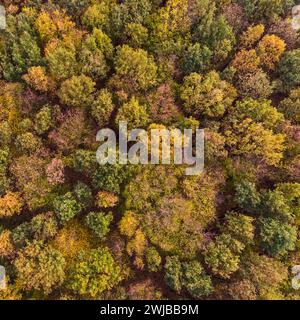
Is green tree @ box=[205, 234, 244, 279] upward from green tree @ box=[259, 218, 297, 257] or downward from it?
downward

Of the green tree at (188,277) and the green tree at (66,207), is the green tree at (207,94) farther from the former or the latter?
the green tree at (188,277)

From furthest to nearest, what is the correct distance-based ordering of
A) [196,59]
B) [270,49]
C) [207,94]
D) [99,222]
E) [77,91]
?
[270,49] → [196,59] → [207,94] → [77,91] → [99,222]

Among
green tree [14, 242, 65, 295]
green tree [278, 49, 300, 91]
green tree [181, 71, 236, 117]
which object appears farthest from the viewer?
green tree [278, 49, 300, 91]

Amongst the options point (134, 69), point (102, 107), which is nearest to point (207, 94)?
point (134, 69)

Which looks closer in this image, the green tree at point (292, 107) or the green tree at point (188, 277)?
the green tree at point (188, 277)

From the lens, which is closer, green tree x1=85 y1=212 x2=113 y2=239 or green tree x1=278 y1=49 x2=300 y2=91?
green tree x1=85 y1=212 x2=113 y2=239

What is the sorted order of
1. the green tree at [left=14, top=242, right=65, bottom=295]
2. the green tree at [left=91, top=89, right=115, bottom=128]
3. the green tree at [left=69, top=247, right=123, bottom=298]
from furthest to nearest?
the green tree at [left=91, top=89, right=115, bottom=128], the green tree at [left=69, top=247, right=123, bottom=298], the green tree at [left=14, top=242, right=65, bottom=295]

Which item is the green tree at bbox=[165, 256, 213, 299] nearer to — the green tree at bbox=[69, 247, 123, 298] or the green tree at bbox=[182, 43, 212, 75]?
the green tree at bbox=[69, 247, 123, 298]

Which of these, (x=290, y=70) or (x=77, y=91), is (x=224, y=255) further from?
(x=77, y=91)

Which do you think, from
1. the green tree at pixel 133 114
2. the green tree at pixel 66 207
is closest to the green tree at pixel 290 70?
the green tree at pixel 133 114

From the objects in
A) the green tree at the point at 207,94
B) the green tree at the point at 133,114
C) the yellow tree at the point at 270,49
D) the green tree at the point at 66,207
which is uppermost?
the yellow tree at the point at 270,49

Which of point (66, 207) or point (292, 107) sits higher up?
point (292, 107)

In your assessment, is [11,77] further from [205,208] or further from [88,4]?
[205,208]

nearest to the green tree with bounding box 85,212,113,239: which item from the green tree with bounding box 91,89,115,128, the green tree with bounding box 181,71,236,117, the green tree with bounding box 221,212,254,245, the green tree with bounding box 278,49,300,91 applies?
the green tree with bounding box 91,89,115,128
